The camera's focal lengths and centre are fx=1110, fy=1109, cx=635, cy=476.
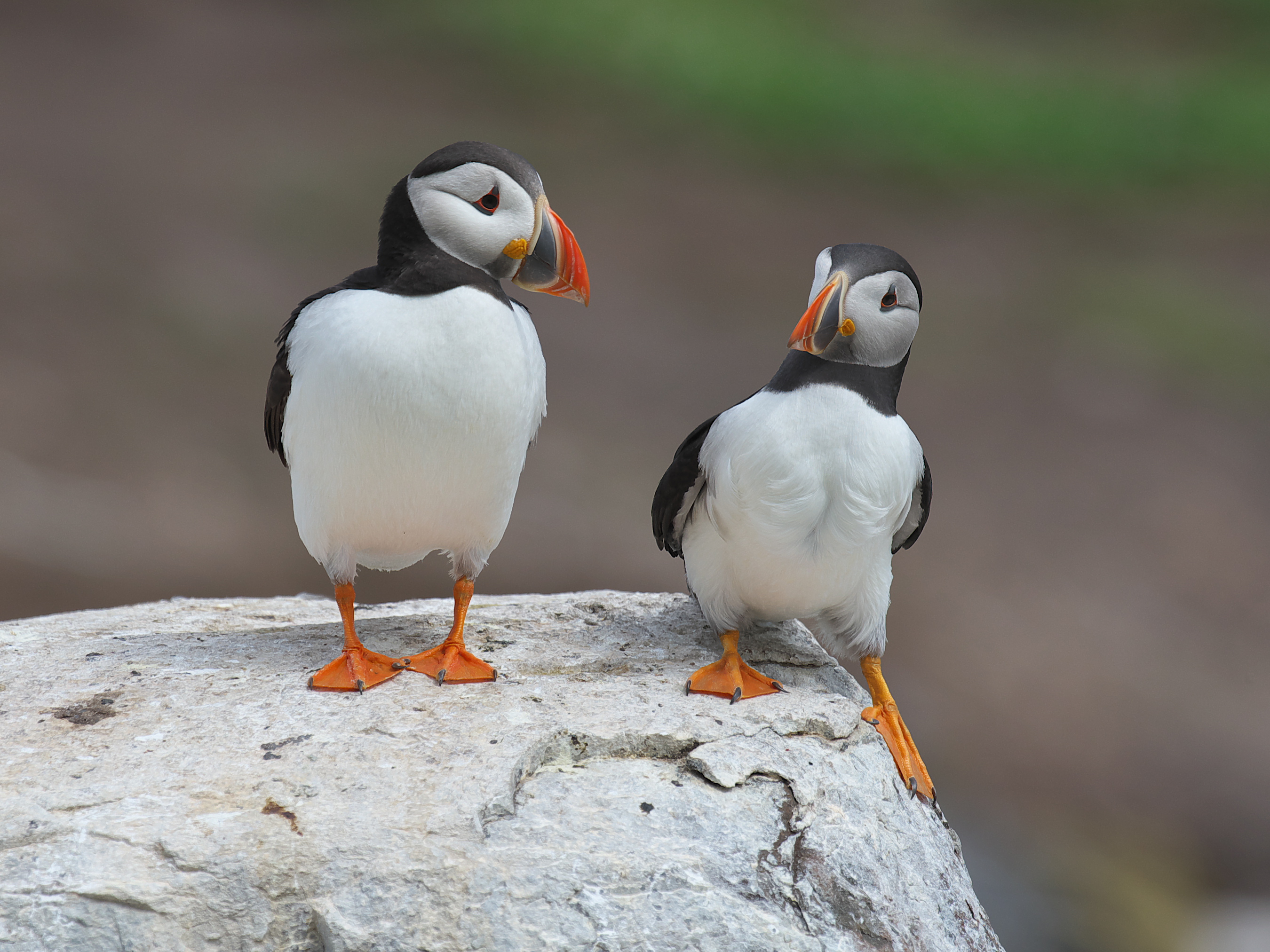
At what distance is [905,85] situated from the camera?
13.8 metres

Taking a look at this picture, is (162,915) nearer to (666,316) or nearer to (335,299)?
(335,299)

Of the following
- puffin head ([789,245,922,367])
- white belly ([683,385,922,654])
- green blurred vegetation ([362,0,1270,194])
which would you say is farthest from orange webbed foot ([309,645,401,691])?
green blurred vegetation ([362,0,1270,194])

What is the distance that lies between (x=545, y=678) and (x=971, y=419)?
7.97m

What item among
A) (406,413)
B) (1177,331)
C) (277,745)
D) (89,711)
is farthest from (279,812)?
(1177,331)

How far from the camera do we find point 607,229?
488 inches

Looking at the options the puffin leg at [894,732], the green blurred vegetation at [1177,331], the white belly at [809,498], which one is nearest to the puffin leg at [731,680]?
the white belly at [809,498]

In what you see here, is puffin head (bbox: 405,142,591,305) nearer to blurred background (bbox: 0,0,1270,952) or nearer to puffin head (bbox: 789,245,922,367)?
puffin head (bbox: 789,245,922,367)

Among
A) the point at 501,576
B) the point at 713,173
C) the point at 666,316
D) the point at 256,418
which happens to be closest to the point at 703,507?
the point at 501,576

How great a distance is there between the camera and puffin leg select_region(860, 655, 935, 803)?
10.4 feet

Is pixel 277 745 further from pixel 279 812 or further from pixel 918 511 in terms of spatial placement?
pixel 918 511

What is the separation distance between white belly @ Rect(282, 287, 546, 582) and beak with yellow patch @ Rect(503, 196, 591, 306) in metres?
0.14

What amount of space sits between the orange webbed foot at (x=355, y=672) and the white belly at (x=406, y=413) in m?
0.33

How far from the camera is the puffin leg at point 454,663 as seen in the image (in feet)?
10.4

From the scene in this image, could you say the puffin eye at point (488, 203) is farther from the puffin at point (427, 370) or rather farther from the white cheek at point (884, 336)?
the white cheek at point (884, 336)
